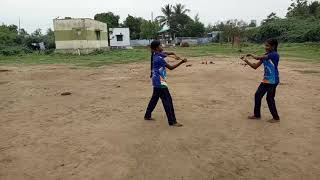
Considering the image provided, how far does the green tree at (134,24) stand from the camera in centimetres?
6800

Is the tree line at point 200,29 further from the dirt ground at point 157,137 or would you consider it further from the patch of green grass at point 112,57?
the dirt ground at point 157,137

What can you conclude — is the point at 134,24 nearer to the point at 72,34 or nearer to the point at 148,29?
the point at 148,29

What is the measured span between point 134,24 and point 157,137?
6346 centimetres

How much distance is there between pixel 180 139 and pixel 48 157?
2.02 metres

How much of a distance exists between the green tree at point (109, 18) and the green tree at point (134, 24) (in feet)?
9.07

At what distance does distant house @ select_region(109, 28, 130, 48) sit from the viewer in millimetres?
52812

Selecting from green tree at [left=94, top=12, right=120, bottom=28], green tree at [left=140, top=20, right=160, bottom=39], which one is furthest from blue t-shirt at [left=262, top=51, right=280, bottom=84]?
green tree at [left=94, top=12, right=120, bottom=28]

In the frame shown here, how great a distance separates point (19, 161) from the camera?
534 cm

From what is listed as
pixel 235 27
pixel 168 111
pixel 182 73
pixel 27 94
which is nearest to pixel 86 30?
pixel 235 27

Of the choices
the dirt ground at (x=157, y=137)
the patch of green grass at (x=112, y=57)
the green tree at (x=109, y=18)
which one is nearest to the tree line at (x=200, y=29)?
the green tree at (x=109, y=18)

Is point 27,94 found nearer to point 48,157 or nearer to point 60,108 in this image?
point 60,108

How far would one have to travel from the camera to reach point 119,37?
53.3 m

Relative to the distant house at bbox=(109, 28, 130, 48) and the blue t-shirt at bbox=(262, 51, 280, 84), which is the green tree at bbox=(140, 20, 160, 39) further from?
the blue t-shirt at bbox=(262, 51, 280, 84)

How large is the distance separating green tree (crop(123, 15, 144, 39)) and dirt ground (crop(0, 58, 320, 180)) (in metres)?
57.1
